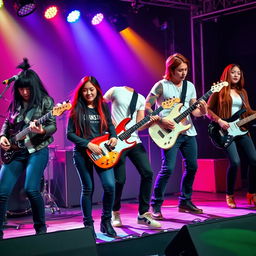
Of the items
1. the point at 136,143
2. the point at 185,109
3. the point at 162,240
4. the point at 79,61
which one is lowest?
the point at 162,240

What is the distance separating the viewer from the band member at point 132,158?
19.5ft

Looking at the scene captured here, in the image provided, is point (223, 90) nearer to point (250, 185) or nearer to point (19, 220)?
point (250, 185)

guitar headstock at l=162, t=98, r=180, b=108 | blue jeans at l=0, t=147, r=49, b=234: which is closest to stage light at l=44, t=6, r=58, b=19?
guitar headstock at l=162, t=98, r=180, b=108

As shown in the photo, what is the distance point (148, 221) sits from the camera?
19.6 ft

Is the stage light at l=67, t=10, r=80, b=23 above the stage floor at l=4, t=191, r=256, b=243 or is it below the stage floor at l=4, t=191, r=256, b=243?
above

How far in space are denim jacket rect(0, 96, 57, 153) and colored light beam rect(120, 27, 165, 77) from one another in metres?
6.18

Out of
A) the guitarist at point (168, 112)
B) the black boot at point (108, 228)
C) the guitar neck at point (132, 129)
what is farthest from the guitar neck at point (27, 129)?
the guitarist at point (168, 112)

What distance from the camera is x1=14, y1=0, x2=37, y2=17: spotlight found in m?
7.80

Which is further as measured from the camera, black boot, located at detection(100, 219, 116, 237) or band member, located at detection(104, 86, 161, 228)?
band member, located at detection(104, 86, 161, 228)

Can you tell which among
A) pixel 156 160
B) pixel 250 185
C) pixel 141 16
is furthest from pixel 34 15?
pixel 250 185

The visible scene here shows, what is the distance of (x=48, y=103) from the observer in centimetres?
504

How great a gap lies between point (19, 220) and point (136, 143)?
2.52 m

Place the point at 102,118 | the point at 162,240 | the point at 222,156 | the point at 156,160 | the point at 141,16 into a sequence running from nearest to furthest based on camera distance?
the point at 162,240 → the point at 102,118 → the point at 156,160 → the point at 222,156 → the point at 141,16

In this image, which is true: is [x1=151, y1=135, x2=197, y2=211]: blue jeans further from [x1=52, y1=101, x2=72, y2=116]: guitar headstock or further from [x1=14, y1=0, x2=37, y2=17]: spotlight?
[x1=14, y1=0, x2=37, y2=17]: spotlight
